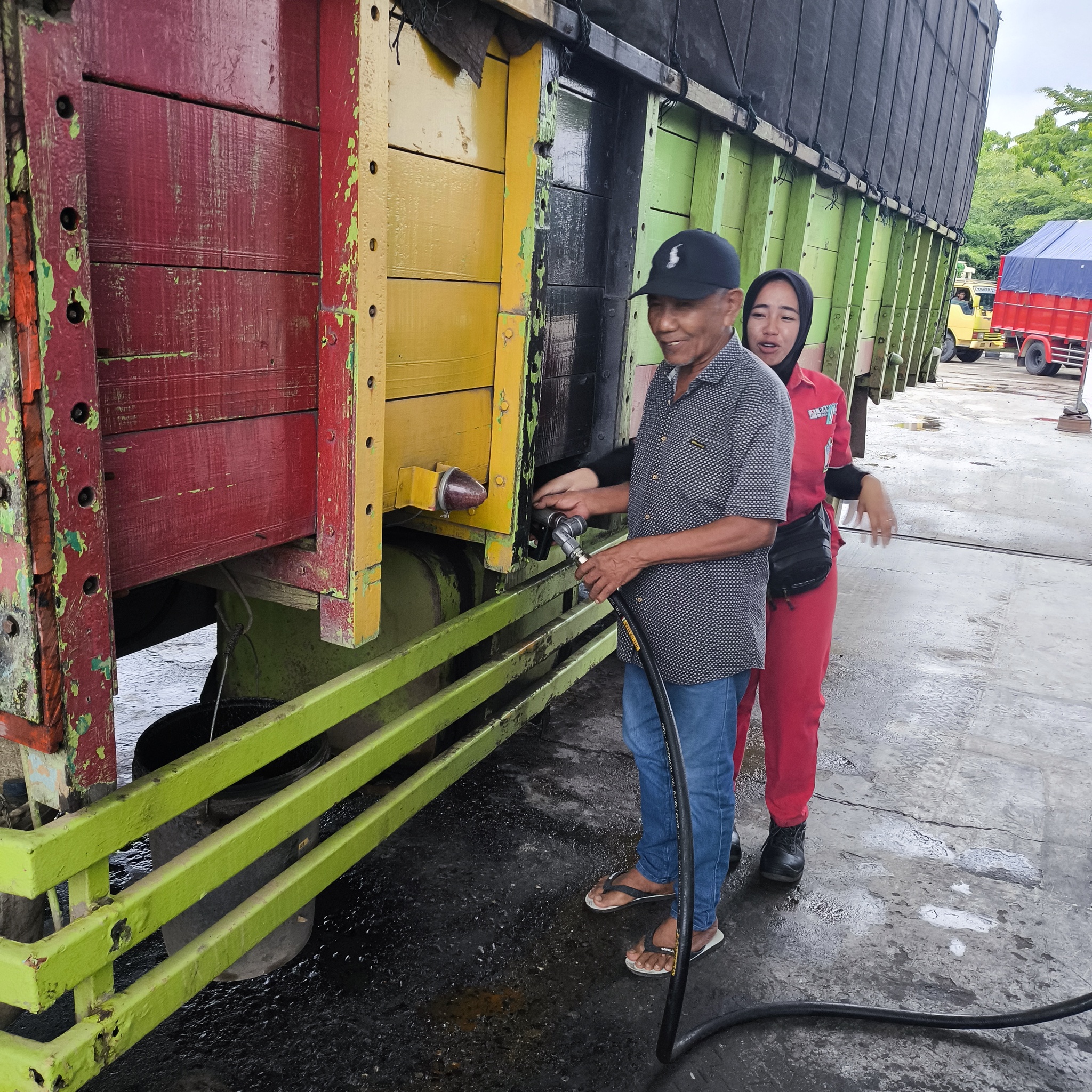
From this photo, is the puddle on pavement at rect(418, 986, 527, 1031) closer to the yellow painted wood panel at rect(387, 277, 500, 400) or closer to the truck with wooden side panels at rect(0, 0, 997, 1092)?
the truck with wooden side panels at rect(0, 0, 997, 1092)

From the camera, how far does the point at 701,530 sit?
234 centimetres

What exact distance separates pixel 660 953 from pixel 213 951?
1276mm

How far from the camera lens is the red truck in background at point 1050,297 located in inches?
805

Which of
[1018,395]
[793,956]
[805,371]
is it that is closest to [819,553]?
[805,371]

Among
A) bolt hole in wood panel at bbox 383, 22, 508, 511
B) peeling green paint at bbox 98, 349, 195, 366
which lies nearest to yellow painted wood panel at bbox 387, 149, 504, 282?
bolt hole in wood panel at bbox 383, 22, 508, 511

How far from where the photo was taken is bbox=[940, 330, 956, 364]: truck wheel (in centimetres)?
2462

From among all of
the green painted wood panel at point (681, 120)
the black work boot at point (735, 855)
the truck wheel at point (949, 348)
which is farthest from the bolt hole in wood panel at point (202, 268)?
the truck wheel at point (949, 348)

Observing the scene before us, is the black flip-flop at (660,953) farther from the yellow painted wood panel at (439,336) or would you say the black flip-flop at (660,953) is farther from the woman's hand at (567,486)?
the yellow painted wood panel at (439,336)

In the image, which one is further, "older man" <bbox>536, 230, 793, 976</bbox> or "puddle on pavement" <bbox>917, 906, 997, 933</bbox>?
"puddle on pavement" <bbox>917, 906, 997, 933</bbox>

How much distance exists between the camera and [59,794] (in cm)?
153

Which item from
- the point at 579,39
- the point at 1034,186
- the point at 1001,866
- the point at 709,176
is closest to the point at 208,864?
the point at 579,39

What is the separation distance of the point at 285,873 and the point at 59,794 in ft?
2.42

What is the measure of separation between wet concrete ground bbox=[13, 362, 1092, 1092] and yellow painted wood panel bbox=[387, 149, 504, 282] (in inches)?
71.1

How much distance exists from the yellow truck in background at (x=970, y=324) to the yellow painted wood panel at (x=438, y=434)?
23912 mm
